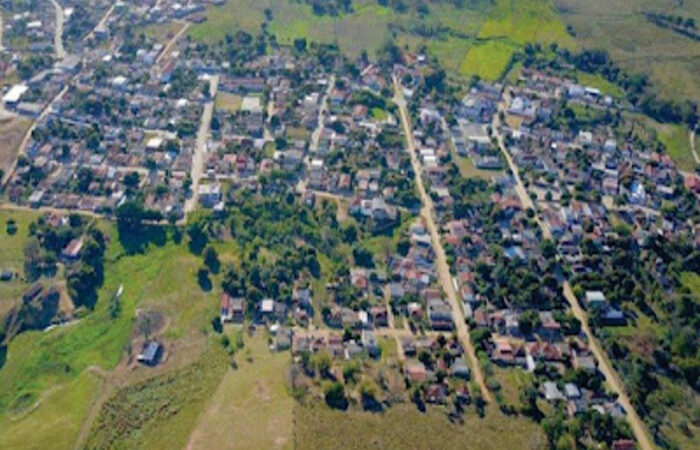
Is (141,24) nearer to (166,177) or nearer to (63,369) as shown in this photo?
(166,177)

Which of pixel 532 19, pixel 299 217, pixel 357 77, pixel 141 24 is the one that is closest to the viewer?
pixel 299 217

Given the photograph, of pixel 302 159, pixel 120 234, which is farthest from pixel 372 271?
pixel 120 234

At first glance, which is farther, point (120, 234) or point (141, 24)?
point (141, 24)

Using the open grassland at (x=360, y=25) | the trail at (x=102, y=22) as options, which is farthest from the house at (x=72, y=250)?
the trail at (x=102, y=22)

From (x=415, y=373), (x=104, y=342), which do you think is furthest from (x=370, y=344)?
(x=104, y=342)

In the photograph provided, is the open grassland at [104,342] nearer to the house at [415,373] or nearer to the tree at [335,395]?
the tree at [335,395]

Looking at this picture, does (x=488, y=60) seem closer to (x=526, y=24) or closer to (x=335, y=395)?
(x=526, y=24)
